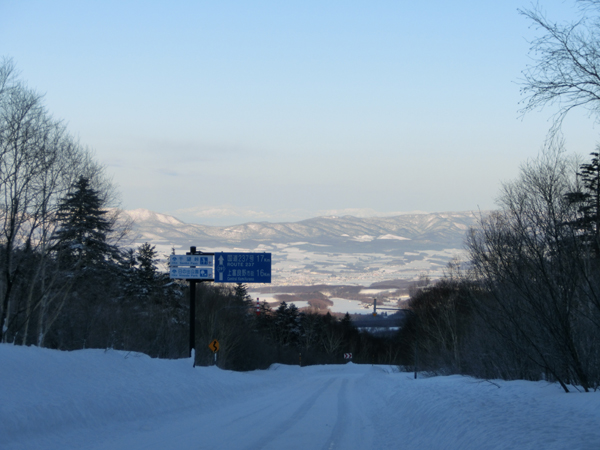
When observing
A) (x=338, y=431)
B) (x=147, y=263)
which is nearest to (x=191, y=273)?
(x=338, y=431)

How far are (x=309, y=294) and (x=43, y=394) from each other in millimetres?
129469

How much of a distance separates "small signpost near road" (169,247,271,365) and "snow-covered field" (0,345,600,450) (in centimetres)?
1042

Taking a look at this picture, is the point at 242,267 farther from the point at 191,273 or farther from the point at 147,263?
the point at 147,263

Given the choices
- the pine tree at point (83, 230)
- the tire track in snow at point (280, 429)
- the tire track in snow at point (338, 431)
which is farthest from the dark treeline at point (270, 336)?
the tire track in snow at point (338, 431)

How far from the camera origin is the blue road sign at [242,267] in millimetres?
29859

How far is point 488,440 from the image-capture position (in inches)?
329

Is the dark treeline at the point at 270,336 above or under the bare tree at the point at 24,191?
under

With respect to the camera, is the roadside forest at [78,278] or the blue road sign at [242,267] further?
the blue road sign at [242,267]

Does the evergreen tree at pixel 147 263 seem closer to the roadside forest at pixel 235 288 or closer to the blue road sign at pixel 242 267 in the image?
the roadside forest at pixel 235 288

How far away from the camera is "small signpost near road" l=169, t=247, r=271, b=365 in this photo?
28.0m

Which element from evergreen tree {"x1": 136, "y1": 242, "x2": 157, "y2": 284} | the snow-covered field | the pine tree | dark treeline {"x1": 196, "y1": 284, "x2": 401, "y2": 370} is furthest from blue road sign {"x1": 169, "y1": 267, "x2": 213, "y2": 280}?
evergreen tree {"x1": 136, "y1": 242, "x2": 157, "y2": 284}

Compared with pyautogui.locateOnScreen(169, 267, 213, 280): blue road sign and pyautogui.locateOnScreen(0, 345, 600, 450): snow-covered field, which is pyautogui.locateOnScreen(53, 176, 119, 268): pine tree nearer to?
pyautogui.locateOnScreen(169, 267, 213, 280): blue road sign

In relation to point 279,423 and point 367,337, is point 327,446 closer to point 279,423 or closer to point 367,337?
point 279,423

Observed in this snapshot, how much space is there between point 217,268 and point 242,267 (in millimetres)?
1616
